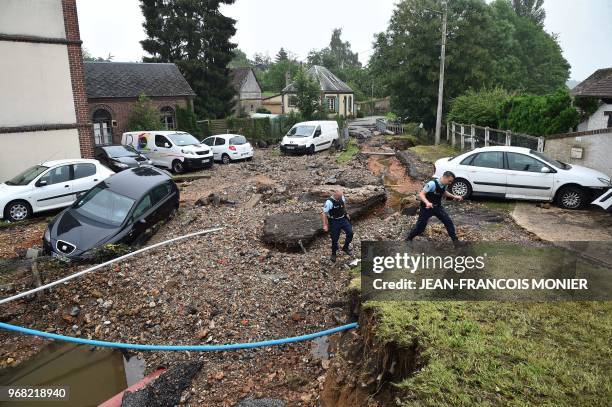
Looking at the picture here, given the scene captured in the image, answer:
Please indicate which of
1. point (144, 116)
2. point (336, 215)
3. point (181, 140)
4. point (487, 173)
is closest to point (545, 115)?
point (487, 173)

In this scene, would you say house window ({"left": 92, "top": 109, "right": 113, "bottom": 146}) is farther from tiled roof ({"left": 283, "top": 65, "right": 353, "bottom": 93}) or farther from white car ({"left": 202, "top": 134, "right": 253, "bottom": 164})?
tiled roof ({"left": 283, "top": 65, "right": 353, "bottom": 93})

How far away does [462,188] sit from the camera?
12133mm

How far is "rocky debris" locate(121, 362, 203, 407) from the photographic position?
513cm

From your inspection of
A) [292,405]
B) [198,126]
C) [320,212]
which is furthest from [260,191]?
[198,126]

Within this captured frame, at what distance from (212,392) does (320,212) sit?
6192 mm

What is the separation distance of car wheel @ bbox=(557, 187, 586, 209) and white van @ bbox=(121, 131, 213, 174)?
47.2 ft

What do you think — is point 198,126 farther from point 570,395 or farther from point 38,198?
point 570,395

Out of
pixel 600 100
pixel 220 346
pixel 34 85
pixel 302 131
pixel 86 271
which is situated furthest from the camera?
pixel 302 131

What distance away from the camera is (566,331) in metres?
4.82

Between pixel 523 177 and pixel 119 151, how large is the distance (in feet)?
49.5

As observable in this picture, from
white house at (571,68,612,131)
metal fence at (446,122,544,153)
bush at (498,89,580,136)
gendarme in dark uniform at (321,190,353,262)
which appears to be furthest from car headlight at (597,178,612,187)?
bush at (498,89,580,136)

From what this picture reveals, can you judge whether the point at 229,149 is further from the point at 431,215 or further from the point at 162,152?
the point at 431,215

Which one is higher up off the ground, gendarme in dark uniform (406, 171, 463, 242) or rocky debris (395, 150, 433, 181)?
gendarme in dark uniform (406, 171, 463, 242)

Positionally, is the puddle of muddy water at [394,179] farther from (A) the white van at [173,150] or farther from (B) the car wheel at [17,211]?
(B) the car wheel at [17,211]
